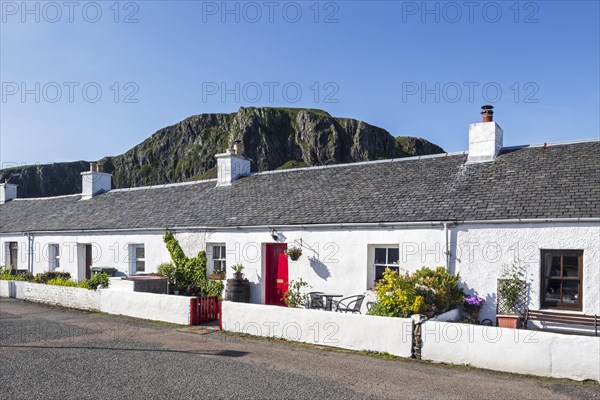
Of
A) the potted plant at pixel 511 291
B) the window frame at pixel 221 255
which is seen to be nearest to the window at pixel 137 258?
the window frame at pixel 221 255

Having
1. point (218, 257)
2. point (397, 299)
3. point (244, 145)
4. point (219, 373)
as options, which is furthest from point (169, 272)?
point (244, 145)

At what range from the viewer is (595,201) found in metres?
10.7

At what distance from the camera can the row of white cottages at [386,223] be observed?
10.9 m

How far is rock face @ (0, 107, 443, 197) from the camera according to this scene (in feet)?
424

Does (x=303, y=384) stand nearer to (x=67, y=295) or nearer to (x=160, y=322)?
(x=160, y=322)

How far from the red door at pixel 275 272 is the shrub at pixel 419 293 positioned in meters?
4.02

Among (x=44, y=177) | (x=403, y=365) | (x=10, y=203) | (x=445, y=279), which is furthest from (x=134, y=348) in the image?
(x=44, y=177)

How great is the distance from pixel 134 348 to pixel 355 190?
8130 millimetres

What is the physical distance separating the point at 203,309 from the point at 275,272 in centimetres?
267

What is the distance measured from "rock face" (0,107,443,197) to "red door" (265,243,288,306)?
110 m

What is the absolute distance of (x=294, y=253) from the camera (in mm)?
14125

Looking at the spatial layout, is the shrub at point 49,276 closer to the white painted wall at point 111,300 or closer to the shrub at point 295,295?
the white painted wall at point 111,300

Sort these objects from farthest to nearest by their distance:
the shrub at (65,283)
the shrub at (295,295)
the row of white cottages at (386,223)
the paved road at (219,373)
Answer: the shrub at (65,283) → the shrub at (295,295) → the row of white cottages at (386,223) → the paved road at (219,373)

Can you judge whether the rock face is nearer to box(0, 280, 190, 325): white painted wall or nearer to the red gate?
box(0, 280, 190, 325): white painted wall
